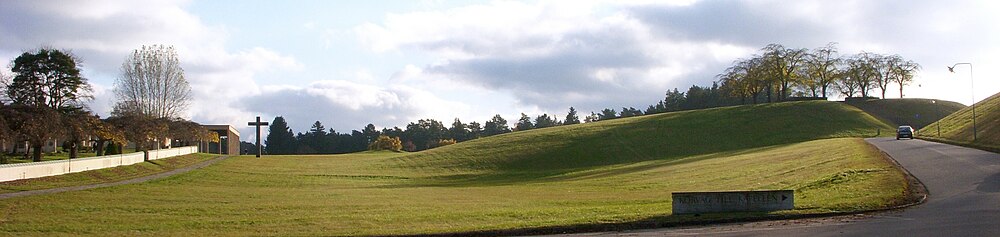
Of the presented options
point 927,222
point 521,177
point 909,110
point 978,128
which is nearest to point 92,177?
point 521,177

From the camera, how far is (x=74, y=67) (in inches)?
2744

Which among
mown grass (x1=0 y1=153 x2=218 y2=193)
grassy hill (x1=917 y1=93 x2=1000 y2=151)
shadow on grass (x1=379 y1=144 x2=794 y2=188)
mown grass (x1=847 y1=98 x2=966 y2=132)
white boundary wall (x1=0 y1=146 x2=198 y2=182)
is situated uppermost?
mown grass (x1=847 y1=98 x2=966 y2=132)

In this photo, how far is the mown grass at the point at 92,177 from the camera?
32.4 metres

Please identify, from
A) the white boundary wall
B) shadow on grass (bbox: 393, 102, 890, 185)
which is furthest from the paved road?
shadow on grass (bbox: 393, 102, 890, 185)

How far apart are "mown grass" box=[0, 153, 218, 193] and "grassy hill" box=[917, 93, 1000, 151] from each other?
46.4 meters

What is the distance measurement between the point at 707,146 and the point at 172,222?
62629 millimetres

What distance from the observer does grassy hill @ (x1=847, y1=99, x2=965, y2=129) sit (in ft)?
317

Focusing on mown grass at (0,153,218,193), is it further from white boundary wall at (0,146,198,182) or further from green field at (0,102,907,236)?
green field at (0,102,907,236)

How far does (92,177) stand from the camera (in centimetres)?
4053

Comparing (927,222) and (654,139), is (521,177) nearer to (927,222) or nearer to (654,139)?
(654,139)

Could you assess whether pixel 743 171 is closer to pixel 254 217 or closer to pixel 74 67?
pixel 254 217

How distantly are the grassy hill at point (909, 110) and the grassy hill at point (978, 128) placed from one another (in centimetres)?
1991

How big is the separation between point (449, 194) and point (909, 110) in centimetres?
8430

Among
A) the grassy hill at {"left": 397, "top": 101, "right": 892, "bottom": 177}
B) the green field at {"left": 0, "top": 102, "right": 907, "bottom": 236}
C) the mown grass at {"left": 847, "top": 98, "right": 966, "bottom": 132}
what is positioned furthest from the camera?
the mown grass at {"left": 847, "top": 98, "right": 966, "bottom": 132}
